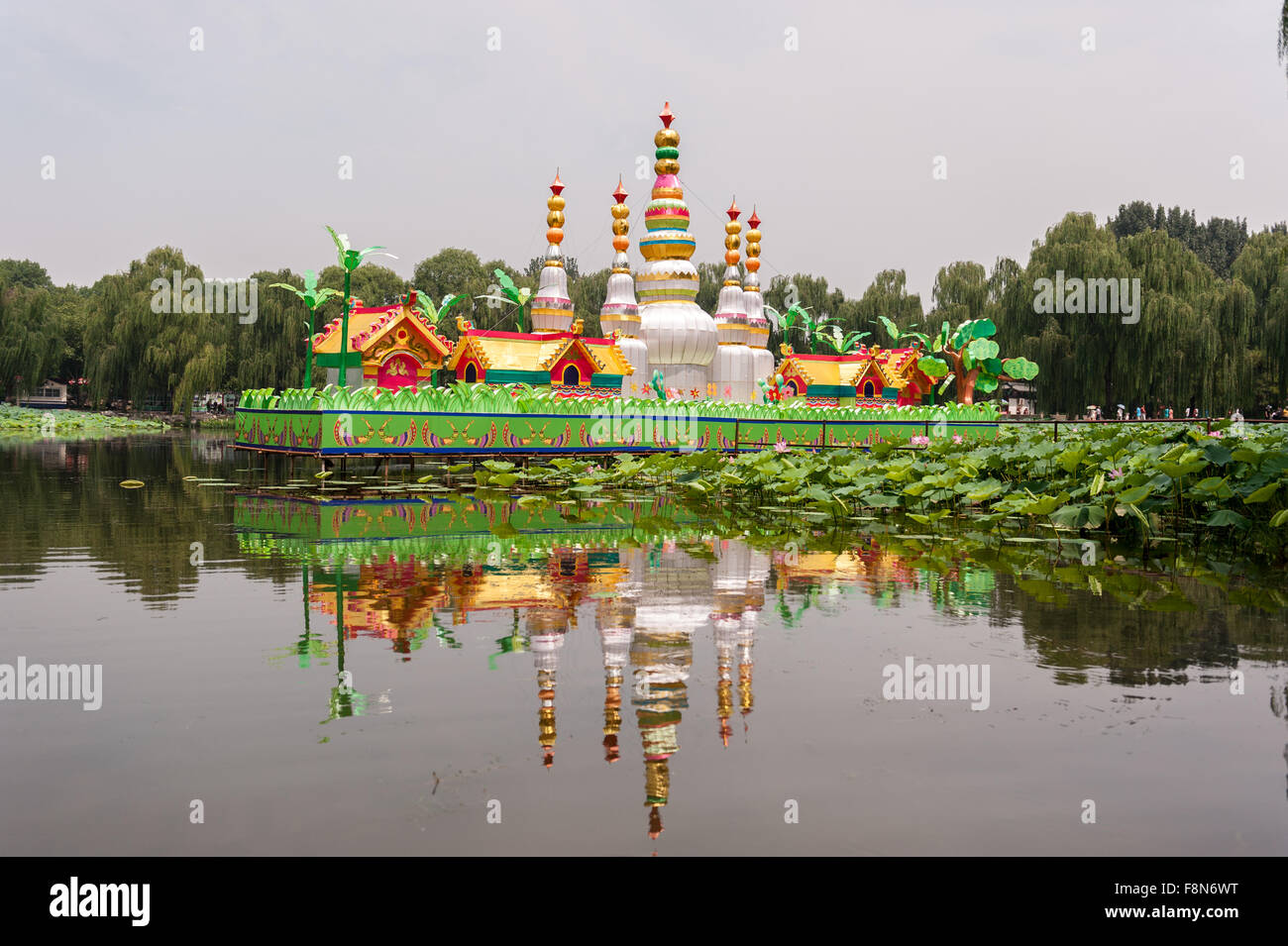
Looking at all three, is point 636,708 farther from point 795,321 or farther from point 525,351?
point 795,321

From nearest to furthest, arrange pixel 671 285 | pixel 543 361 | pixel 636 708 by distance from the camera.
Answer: pixel 636 708 → pixel 543 361 → pixel 671 285

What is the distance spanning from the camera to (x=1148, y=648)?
6.24 metres

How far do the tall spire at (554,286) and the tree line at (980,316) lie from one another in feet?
66.4

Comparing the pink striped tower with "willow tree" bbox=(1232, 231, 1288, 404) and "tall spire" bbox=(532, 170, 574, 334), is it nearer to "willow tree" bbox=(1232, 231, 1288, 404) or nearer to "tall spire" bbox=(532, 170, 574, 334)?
"tall spire" bbox=(532, 170, 574, 334)

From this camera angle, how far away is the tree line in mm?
40750

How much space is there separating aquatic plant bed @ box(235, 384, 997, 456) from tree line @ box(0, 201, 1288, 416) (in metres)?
16.7

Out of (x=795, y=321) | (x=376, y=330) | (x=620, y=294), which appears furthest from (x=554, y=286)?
(x=795, y=321)

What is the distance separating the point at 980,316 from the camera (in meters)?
51.4

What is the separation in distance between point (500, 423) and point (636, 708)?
2018 centimetres

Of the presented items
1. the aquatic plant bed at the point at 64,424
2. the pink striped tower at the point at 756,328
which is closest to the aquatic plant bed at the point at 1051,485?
the pink striped tower at the point at 756,328

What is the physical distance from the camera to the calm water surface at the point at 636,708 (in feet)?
11.9

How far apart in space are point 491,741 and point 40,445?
37.4 meters

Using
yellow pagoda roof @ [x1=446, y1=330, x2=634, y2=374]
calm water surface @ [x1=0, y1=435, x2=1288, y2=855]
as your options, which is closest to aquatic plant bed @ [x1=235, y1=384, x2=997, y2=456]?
yellow pagoda roof @ [x1=446, y1=330, x2=634, y2=374]
